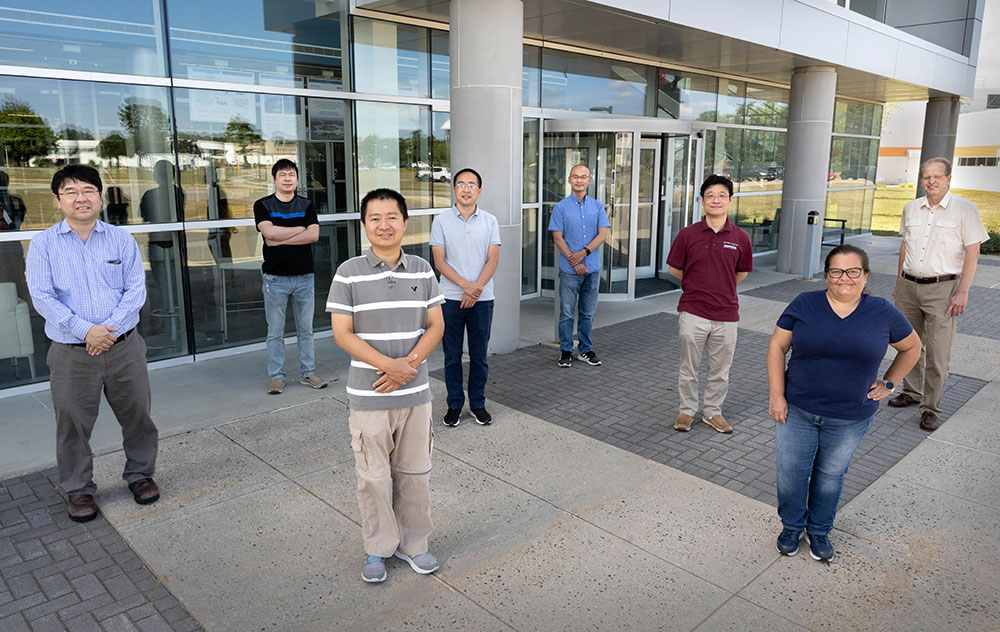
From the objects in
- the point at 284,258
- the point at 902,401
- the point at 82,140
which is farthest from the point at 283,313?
the point at 902,401

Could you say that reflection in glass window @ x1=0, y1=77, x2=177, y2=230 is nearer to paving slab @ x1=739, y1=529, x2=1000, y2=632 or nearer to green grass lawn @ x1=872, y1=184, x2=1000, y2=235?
paving slab @ x1=739, y1=529, x2=1000, y2=632

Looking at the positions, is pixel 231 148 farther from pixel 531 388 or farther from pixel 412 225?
pixel 531 388

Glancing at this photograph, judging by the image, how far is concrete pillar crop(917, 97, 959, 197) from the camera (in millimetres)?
17734

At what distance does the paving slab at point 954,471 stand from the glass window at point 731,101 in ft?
36.0

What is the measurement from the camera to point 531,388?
7.00 m

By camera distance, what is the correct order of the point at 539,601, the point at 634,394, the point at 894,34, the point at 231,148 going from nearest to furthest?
the point at 539,601 → the point at 634,394 → the point at 231,148 → the point at 894,34

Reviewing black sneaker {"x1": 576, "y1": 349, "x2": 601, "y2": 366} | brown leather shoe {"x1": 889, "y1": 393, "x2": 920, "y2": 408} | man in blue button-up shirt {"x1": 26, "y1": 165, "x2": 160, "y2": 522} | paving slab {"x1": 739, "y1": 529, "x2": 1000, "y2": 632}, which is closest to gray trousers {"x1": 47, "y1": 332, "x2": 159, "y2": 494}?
man in blue button-up shirt {"x1": 26, "y1": 165, "x2": 160, "y2": 522}

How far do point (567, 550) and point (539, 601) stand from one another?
0.52m

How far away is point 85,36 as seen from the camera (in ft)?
22.1

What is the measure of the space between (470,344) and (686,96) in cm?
1011

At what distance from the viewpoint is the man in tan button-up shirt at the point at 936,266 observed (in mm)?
5855

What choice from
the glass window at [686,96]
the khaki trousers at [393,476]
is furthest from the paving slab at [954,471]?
the glass window at [686,96]

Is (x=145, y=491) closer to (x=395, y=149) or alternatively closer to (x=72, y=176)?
(x=72, y=176)

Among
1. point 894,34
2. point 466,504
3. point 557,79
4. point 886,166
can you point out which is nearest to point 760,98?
point 894,34
